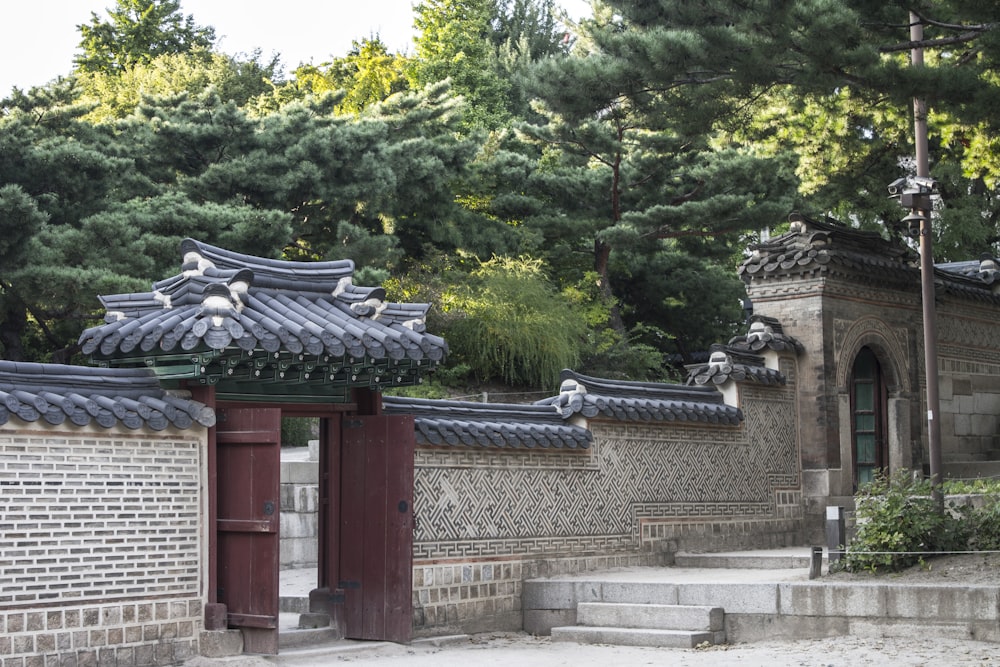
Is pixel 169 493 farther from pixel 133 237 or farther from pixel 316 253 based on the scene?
pixel 316 253

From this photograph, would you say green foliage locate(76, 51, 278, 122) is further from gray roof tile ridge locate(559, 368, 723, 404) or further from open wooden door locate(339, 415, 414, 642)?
open wooden door locate(339, 415, 414, 642)

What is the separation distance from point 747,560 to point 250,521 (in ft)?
21.4

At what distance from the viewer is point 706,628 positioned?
12117 mm

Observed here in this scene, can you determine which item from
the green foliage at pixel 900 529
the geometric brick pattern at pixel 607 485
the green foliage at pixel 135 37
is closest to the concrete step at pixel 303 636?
the geometric brick pattern at pixel 607 485

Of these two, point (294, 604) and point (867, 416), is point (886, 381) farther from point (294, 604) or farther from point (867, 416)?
point (294, 604)

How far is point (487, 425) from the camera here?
13.3m

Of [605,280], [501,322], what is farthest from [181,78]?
[501,322]

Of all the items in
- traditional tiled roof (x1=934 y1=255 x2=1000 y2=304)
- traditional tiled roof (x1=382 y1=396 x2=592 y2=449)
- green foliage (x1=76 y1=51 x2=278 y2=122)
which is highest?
green foliage (x1=76 y1=51 x2=278 y2=122)

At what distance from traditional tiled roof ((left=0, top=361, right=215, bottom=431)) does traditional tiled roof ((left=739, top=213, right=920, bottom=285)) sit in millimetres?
9482

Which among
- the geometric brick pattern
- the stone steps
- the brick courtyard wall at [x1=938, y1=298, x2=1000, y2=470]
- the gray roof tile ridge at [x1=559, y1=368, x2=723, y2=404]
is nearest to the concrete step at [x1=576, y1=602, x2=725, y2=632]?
the stone steps

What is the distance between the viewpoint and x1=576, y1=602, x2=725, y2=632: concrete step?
12.1 m

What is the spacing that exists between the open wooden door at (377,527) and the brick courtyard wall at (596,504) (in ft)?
2.46

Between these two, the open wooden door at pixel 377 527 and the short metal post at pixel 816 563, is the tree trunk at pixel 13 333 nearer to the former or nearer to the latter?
the open wooden door at pixel 377 527

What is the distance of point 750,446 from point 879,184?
786cm
